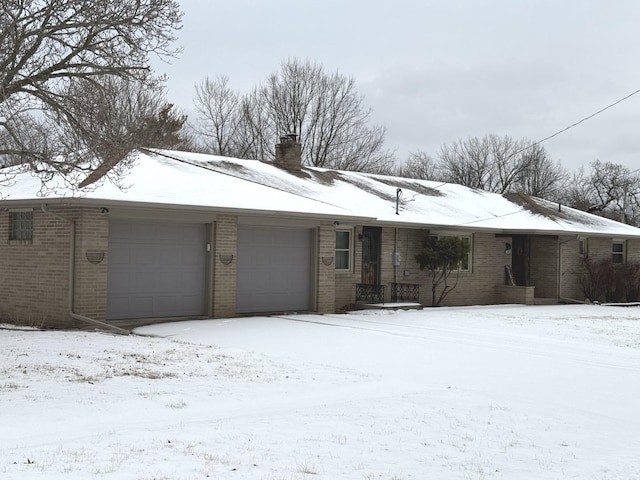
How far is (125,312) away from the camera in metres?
16.1

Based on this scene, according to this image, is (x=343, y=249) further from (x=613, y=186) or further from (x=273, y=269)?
(x=613, y=186)

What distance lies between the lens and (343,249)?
830 inches

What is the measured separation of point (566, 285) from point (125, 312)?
1572 cm

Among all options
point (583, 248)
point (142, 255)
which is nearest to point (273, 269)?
point (142, 255)

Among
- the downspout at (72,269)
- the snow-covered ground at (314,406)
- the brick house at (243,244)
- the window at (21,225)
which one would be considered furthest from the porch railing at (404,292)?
the window at (21,225)

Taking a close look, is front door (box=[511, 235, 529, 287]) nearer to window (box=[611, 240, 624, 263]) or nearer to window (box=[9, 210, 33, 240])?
window (box=[611, 240, 624, 263])

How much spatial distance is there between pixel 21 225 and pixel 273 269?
5.61 m

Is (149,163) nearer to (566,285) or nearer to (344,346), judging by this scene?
(344,346)

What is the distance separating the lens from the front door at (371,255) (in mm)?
21812

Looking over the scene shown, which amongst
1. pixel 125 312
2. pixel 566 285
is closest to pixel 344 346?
pixel 125 312

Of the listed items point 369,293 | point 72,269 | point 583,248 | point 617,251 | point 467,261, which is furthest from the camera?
point 617,251

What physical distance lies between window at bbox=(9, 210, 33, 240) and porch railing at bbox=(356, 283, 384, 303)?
864 cm

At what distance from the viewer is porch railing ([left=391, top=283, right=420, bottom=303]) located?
22141 mm

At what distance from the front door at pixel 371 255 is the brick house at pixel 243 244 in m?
0.03
